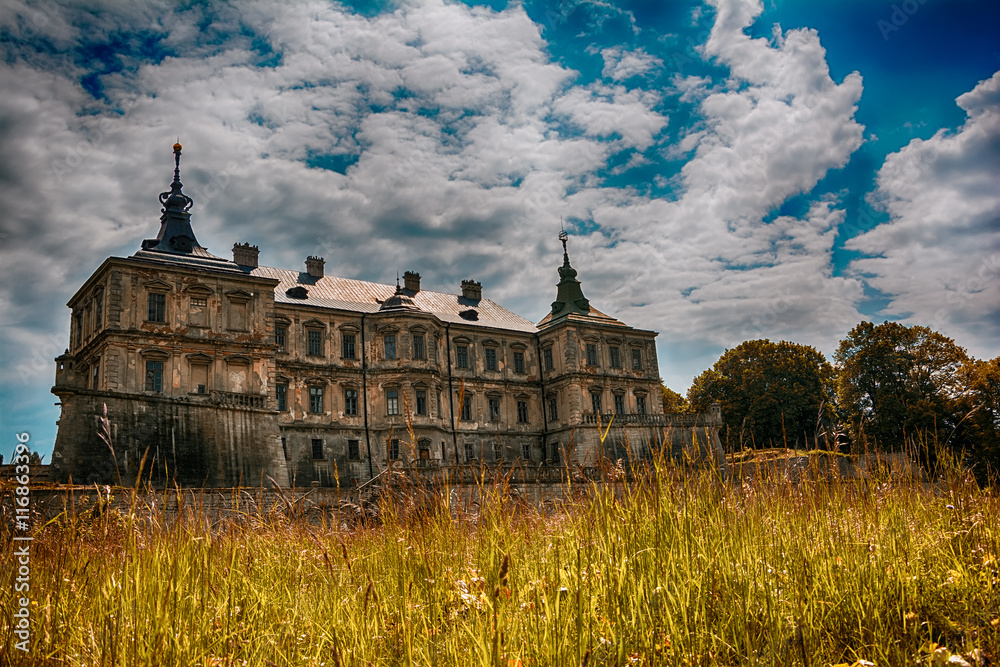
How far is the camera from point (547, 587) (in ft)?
12.7

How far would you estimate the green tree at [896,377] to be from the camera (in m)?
40.3

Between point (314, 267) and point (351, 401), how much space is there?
923cm

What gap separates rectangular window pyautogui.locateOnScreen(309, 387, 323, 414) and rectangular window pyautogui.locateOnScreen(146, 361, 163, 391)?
853 cm

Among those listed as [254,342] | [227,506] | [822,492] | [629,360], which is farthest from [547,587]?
[629,360]

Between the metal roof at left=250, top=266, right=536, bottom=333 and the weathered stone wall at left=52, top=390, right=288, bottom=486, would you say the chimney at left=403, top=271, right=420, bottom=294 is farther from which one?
the weathered stone wall at left=52, top=390, right=288, bottom=486

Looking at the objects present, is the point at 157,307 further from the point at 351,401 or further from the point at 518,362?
the point at 518,362

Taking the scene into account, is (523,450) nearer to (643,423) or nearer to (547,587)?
(643,423)

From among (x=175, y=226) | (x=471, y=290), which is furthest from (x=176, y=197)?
(x=471, y=290)

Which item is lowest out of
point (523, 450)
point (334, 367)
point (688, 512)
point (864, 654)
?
point (864, 654)

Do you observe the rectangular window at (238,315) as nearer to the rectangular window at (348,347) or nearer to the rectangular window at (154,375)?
the rectangular window at (154,375)

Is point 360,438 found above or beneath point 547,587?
above

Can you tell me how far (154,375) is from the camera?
28.9 m

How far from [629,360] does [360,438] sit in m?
17.8

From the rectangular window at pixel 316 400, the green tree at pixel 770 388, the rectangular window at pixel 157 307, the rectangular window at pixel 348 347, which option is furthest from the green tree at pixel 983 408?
the rectangular window at pixel 157 307
